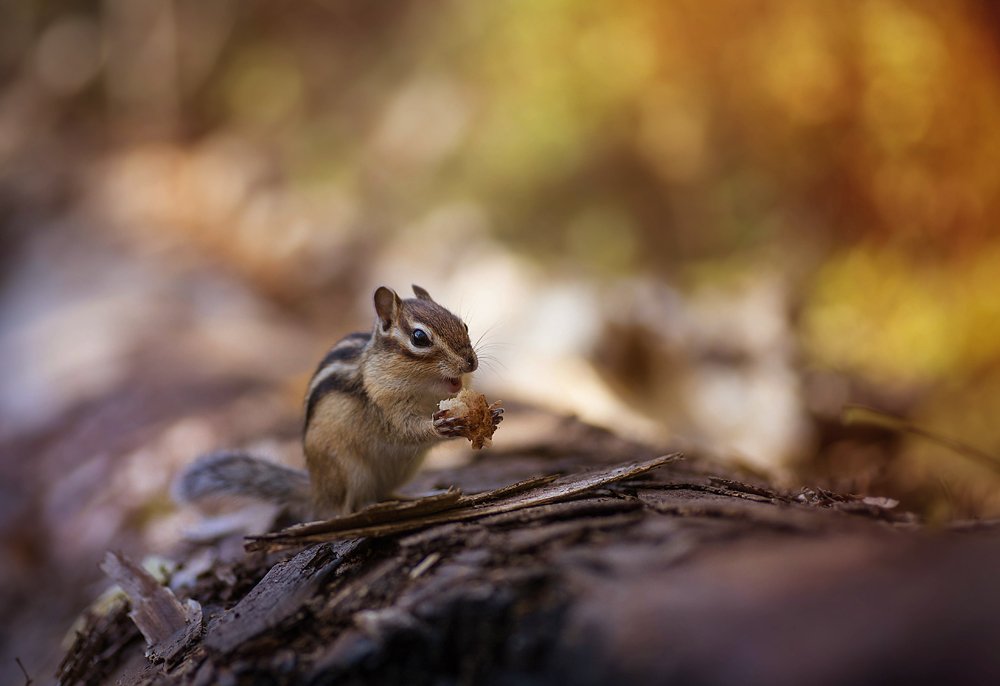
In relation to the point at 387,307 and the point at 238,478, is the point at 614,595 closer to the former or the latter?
the point at 387,307

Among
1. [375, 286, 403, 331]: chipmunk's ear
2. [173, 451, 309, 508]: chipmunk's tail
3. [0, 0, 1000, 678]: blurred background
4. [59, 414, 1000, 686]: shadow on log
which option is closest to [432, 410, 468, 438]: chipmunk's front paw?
[59, 414, 1000, 686]: shadow on log

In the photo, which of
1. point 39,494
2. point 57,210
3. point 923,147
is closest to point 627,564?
point 39,494

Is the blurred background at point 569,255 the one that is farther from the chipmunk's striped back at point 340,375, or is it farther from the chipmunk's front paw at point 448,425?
the chipmunk's front paw at point 448,425

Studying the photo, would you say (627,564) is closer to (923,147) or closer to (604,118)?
(923,147)

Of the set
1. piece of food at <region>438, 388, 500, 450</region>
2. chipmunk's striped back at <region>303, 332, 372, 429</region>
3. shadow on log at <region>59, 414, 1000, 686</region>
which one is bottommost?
shadow on log at <region>59, 414, 1000, 686</region>

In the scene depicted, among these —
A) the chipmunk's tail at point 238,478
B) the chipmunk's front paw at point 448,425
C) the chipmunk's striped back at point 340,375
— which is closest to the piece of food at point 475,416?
the chipmunk's front paw at point 448,425

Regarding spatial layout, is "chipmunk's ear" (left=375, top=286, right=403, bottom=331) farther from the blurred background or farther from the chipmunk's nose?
the blurred background
